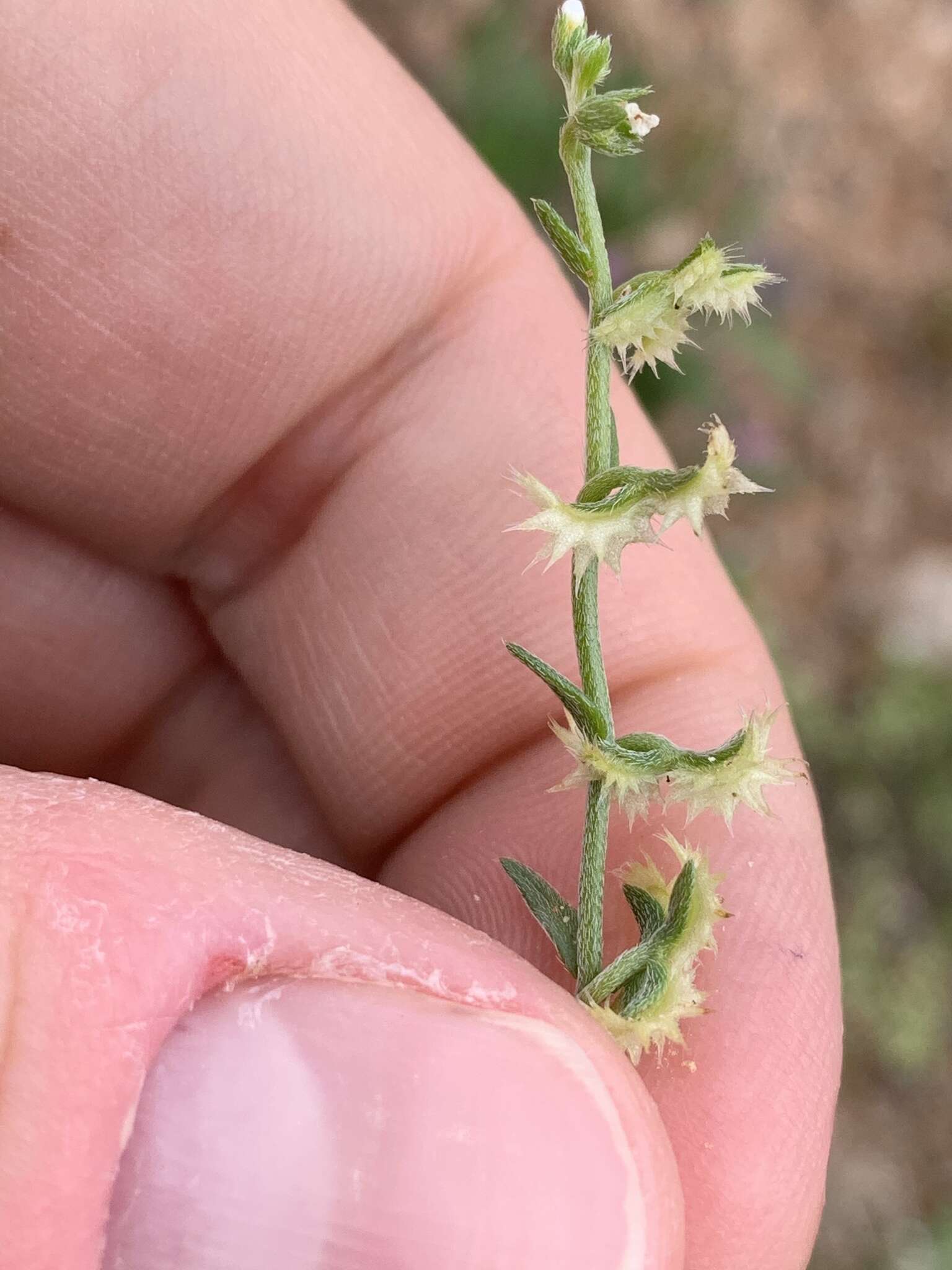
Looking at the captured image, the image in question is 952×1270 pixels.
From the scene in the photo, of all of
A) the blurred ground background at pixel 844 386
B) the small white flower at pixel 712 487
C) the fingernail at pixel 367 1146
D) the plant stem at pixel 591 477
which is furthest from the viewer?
the blurred ground background at pixel 844 386

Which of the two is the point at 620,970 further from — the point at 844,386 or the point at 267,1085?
the point at 844,386

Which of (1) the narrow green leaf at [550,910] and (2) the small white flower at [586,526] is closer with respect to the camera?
(2) the small white flower at [586,526]

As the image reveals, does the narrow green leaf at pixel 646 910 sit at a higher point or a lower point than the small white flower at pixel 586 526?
lower

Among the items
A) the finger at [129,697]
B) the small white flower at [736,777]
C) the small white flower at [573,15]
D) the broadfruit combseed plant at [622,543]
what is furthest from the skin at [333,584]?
the small white flower at [573,15]

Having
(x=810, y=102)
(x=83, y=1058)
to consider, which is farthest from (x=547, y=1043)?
(x=810, y=102)

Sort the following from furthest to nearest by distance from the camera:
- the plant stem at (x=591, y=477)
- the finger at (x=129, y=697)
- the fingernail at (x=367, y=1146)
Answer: the finger at (x=129, y=697)
the fingernail at (x=367, y=1146)
the plant stem at (x=591, y=477)

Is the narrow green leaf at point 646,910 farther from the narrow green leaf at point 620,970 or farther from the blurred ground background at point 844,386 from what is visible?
the blurred ground background at point 844,386
